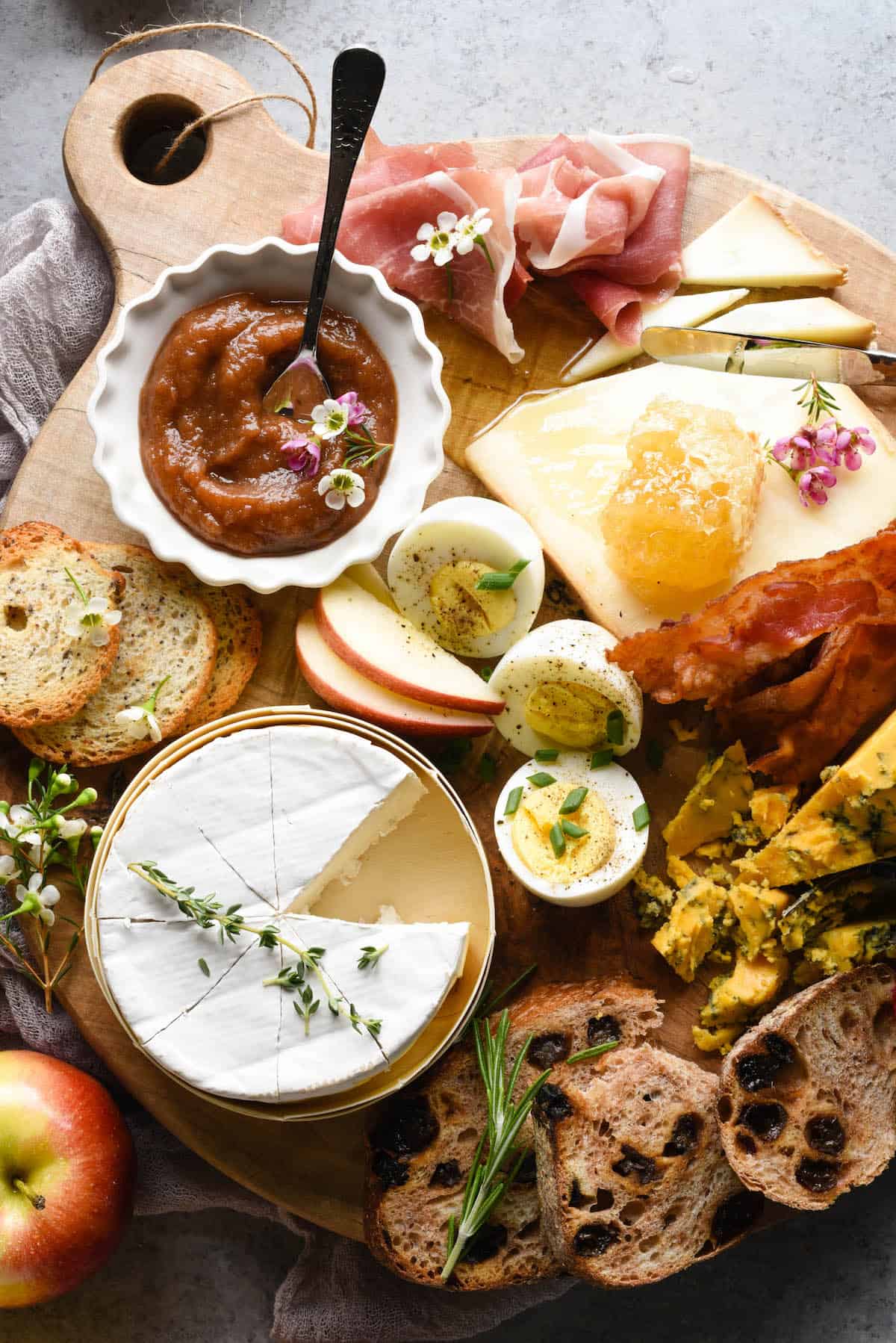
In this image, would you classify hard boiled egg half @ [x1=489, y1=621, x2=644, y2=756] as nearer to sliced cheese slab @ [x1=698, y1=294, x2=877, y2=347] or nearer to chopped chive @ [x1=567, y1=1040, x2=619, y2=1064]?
chopped chive @ [x1=567, y1=1040, x2=619, y2=1064]

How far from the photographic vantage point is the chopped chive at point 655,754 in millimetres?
3555

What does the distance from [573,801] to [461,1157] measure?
1096 millimetres

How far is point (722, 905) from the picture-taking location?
11.2ft

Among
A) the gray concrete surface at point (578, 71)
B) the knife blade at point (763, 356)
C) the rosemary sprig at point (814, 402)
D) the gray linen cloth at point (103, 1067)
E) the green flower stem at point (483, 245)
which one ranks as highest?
the gray concrete surface at point (578, 71)

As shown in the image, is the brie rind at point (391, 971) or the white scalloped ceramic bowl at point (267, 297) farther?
the white scalloped ceramic bowl at point (267, 297)

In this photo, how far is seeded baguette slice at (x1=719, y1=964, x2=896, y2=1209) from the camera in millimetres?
3172

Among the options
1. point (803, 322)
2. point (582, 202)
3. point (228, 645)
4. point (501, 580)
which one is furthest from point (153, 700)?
point (803, 322)

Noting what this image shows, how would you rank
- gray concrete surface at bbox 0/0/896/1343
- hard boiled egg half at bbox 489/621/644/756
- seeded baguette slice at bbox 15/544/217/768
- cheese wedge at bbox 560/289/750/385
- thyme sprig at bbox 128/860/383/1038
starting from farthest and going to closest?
gray concrete surface at bbox 0/0/896/1343 < cheese wedge at bbox 560/289/750/385 < seeded baguette slice at bbox 15/544/217/768 < hard boiled egg half at bbox 489/621/644/756 < thyme sprig at bbox 128/860/383/1038

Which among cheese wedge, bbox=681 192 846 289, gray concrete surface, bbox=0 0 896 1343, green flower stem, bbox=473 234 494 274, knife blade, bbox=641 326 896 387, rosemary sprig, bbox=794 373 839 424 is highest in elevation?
gray concrete surface, bbox=0 0 896 1343

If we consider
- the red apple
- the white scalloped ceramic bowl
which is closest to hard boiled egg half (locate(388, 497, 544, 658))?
the white scalloped ceramic bowl

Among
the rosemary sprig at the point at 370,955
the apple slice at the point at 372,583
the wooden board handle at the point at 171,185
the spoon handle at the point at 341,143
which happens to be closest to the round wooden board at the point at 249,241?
the wooden board handle at the point at 171,185

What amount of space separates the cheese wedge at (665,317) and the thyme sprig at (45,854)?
2104 millimetres

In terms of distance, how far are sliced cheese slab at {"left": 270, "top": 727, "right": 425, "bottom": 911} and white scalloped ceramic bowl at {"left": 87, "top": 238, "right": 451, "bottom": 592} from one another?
52 centimetres

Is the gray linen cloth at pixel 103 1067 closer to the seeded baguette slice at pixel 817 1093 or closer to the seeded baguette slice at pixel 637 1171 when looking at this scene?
the seeded baguette slice at pixel 637 1171
